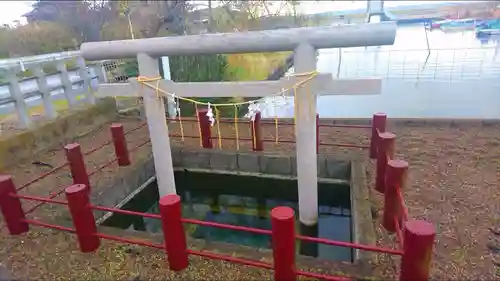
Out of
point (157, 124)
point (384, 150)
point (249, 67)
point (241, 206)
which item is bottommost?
point (241, 206)

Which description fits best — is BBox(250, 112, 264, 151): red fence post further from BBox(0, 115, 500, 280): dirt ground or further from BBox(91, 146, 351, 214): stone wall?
BBox(0, 115, 500, 280): dirt ground

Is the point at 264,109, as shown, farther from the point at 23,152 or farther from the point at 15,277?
the point at 15,277

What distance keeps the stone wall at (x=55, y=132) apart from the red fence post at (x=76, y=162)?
2.37 meters

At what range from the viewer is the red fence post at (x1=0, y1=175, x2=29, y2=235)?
381cm

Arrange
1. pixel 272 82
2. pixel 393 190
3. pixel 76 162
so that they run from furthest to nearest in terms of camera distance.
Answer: pixel 76 162 < pixel 272 82 < pixel 393 190

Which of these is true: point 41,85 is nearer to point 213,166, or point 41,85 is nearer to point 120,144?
point 120,144

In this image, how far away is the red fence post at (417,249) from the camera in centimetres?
247

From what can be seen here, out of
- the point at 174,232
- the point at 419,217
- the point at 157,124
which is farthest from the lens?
the point at 157,124

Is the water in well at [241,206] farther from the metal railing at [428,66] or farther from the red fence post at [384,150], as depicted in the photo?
the metal railing at [428,66]

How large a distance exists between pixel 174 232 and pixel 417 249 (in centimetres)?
200

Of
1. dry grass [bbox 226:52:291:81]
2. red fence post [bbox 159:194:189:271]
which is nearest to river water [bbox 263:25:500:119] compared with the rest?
dry grass [bbox 226:52:291:81]

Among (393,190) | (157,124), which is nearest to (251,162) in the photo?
(157,124)

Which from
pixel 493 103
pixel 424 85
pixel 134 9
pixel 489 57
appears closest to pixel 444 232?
pixel 493 103

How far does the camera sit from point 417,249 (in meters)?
2.52
